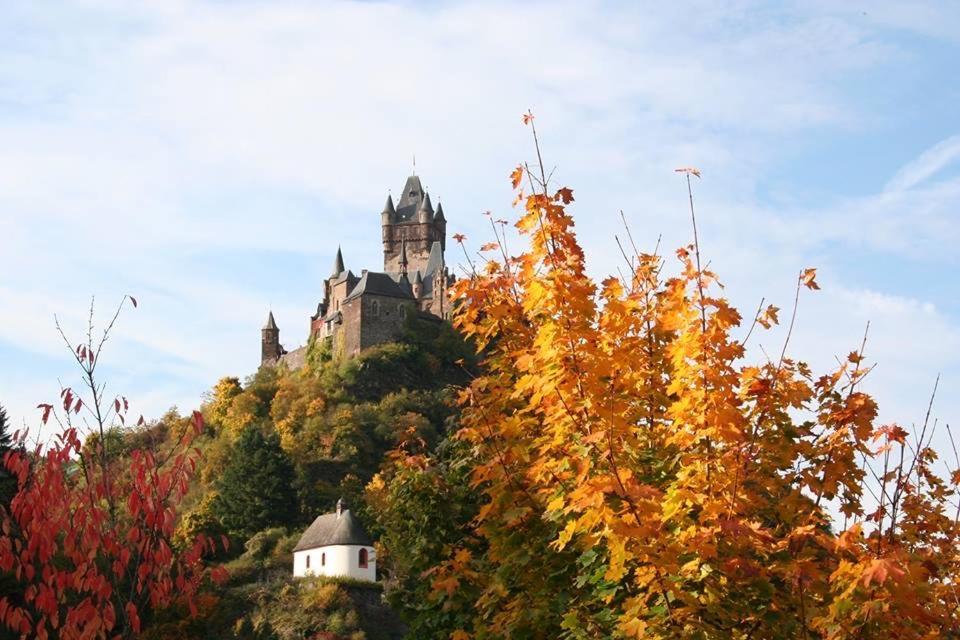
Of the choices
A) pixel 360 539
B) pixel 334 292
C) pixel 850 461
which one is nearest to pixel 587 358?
pixel 850 461

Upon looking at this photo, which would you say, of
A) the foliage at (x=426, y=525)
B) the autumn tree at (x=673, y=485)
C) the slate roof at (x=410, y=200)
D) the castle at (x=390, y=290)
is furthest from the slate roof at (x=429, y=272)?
the autumn tree at (x=673, y=485)

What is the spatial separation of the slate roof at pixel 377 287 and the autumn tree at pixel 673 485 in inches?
3412

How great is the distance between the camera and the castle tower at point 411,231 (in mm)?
113250

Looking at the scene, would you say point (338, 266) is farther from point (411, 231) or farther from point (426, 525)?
point (426, 525)

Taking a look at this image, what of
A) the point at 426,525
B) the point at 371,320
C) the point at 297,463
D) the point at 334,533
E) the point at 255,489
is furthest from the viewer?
the point at 371,320

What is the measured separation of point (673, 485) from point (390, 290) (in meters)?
90.5

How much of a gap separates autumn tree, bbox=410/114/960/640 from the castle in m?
84.5

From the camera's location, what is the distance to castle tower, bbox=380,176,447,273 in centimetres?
11325

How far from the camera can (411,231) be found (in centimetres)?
11506

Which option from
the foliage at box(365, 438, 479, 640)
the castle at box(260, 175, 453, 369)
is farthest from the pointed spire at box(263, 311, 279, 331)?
the foliage at box(365, 438, 479, 640)

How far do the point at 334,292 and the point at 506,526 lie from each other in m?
95.1

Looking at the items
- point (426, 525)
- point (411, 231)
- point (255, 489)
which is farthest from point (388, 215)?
point (426, 525)

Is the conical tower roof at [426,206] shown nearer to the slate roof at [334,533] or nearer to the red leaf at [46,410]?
the slate roof at [334,533]

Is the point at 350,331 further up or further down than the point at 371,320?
further down
